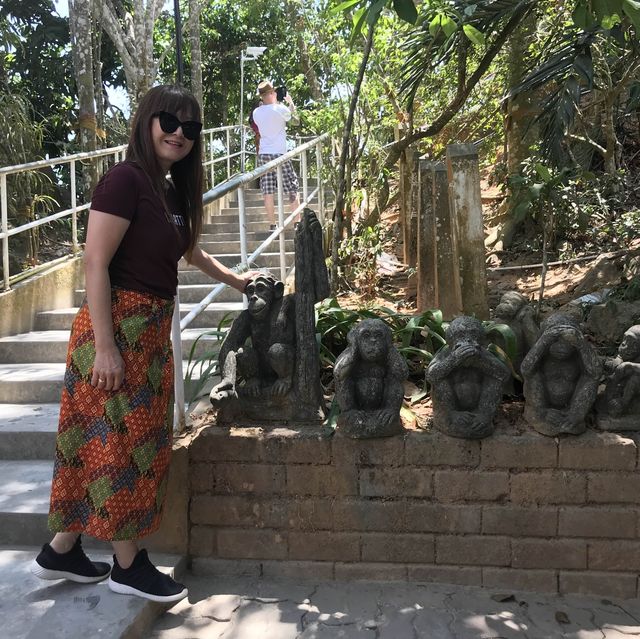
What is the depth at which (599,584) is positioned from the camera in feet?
→ 8.70

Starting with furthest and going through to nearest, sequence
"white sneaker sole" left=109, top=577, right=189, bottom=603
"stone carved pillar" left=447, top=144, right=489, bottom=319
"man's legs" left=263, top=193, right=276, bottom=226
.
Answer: "man's legs" left=263, top=193, right=276, bottom=226, "stone carved pillar" left=447, top=144, right=489, bottom=319, "white sneaker sole" left=109, top=577, right=189, bottom=603

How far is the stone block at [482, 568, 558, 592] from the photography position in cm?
267

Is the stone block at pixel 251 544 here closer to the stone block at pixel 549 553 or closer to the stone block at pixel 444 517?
the stone block at pixel 444 517

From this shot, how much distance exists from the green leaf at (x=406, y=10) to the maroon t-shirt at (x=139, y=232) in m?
1.00

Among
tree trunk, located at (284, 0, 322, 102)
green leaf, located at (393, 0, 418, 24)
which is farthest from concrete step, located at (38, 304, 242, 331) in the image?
tree trunk, located at (284, 0, 322, 102)

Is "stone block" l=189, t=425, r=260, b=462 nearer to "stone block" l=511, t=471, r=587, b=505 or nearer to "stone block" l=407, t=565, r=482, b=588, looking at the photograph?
"stone block" l=407, t=565, r=482, b=588

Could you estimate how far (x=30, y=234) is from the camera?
229 inches

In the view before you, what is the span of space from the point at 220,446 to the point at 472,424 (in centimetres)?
111

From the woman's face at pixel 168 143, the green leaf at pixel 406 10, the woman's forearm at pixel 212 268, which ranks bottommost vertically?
the woman's forearm at pixel 212 268

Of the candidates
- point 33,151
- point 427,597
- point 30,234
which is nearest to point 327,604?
point 427,597

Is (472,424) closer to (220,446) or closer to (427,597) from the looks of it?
(427,597)

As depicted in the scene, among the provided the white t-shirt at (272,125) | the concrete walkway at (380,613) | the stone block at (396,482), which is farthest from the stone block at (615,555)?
the white t-shirt at (272,125)

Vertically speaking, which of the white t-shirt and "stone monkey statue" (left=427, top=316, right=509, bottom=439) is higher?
the white t-shirt

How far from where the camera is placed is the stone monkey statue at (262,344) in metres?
2.78
